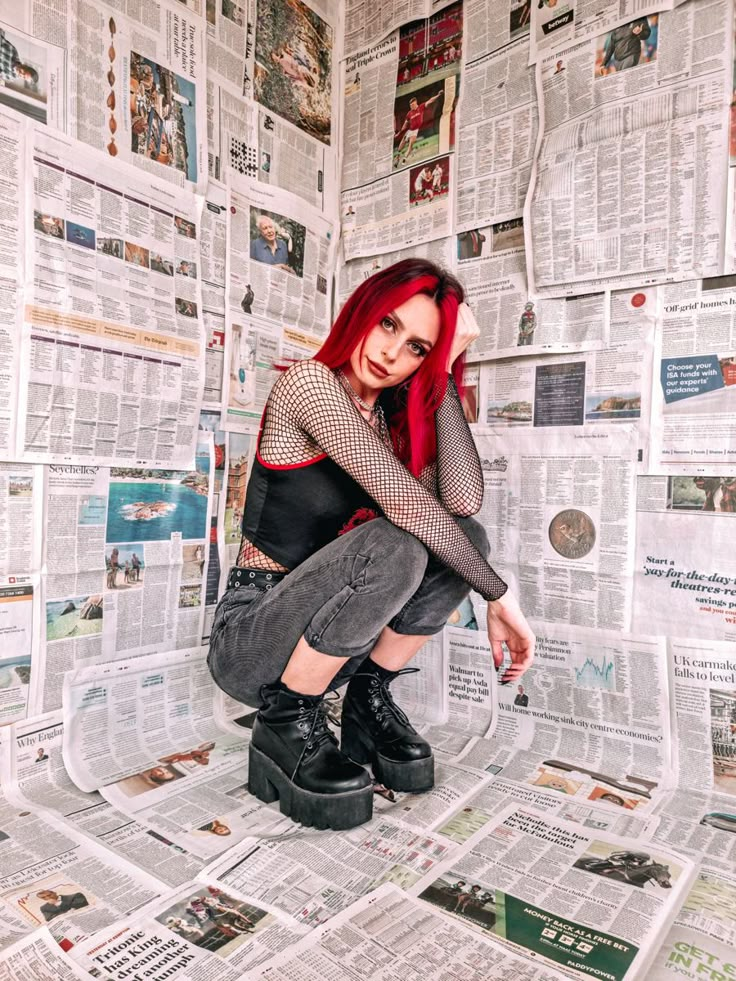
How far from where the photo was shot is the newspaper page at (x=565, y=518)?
1.25 metres

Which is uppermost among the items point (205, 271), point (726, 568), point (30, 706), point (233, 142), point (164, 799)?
point (233, 142)

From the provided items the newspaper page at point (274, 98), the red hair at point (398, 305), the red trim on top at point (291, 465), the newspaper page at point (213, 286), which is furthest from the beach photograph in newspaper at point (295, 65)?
the red trim on top at point (291, 465)

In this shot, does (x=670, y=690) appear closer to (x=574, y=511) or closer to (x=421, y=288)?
(x=574, y=511)

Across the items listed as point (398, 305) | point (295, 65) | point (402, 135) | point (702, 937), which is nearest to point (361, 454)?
point (398, 305)

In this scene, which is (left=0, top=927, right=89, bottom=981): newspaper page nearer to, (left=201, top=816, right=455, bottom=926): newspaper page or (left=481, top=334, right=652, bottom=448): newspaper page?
(left=201, top=816, right=455, bottom=926): newspaper page

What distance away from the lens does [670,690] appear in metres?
1.19

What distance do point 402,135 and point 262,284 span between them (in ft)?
1.69

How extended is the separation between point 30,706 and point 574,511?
105 centimetres

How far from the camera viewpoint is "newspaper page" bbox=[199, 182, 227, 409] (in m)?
1.37

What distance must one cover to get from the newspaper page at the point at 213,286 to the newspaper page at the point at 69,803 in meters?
0.70

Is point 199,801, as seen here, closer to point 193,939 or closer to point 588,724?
point 193,939

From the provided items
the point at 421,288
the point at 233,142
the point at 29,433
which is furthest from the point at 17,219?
the point at 421,288

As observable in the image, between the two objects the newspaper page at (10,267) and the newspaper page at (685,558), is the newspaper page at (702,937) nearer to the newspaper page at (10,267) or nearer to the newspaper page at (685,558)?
the newspaper page at (685,558)

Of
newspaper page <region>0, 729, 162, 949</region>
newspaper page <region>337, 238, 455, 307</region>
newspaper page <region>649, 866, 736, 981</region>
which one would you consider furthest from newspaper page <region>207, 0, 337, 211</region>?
newspaper page <region>649, 866, 736, 981</region>
